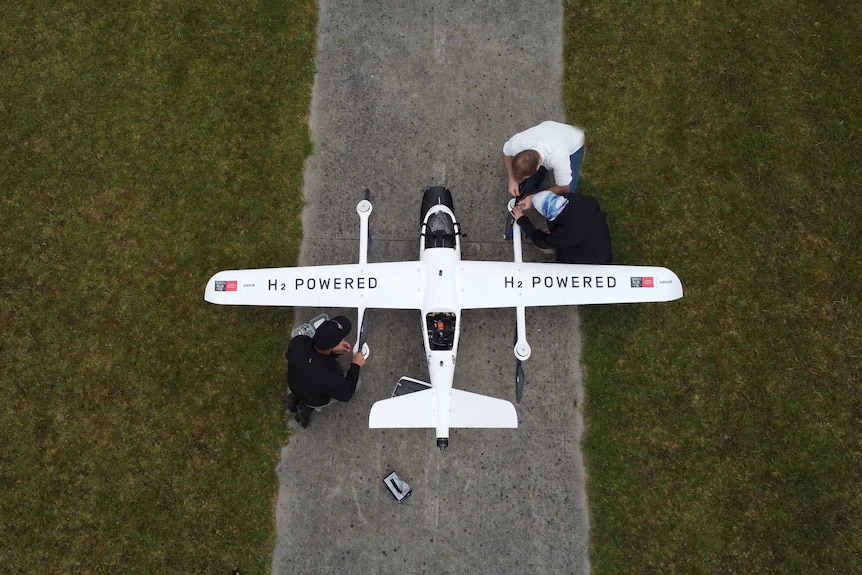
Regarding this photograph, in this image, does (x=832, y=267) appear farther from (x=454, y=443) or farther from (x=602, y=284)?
(x=454, y=443)

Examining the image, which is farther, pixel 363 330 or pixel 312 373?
pixel 363 330

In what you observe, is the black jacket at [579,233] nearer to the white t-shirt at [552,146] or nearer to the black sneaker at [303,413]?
the white t-shirt at [552,146]

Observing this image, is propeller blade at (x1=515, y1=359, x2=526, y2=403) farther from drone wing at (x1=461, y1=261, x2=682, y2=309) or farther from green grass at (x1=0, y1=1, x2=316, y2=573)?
green grass at (x1=0, y1=1, x2=316, y2=573)

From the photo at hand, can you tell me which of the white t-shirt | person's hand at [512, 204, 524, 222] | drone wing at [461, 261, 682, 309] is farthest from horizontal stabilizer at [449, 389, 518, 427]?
the white t-shirt

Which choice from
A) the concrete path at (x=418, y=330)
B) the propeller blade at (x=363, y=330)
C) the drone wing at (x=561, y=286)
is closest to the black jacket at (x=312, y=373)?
the propeller blade at (x=363, y=330)

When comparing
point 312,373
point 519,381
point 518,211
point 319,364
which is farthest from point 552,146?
point 312,373

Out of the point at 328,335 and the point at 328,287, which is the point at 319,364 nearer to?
the point at 328,335
